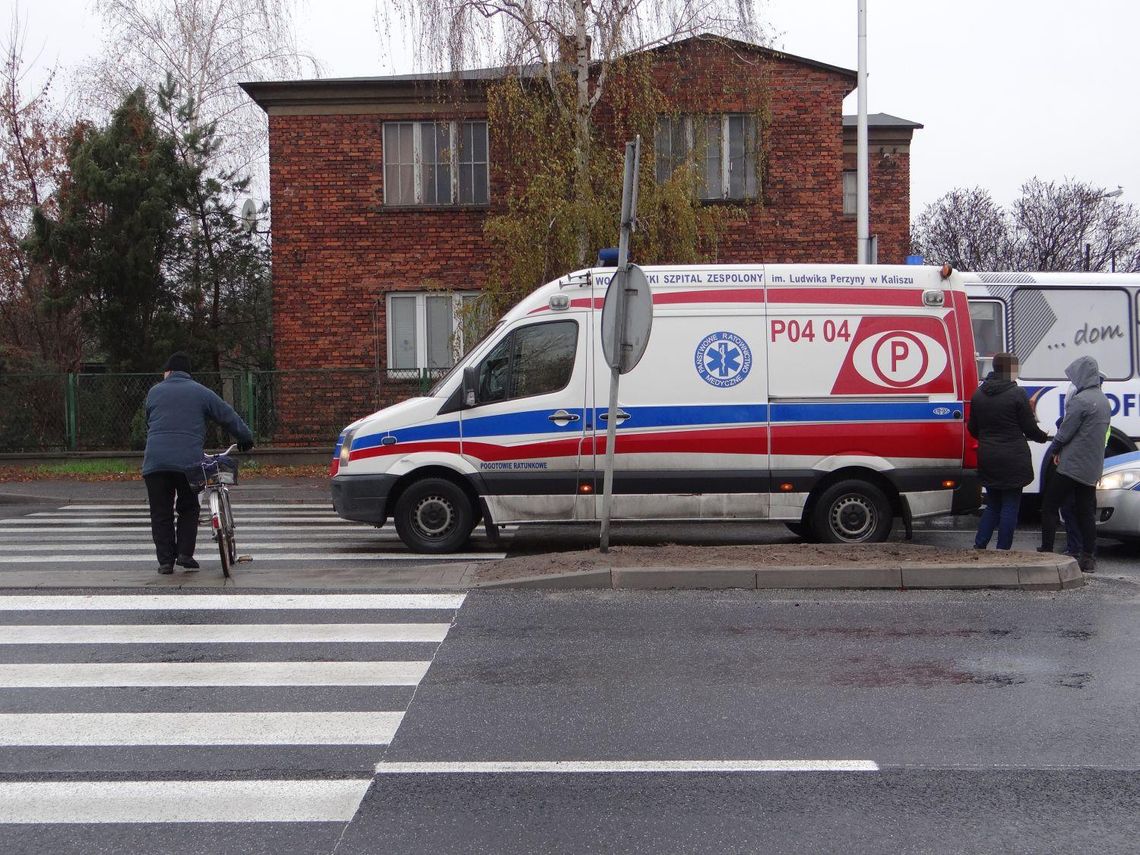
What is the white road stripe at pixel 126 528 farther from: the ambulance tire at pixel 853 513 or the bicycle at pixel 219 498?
Result: the ambulance tire at pixel 853 513

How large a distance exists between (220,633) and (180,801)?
2907mm

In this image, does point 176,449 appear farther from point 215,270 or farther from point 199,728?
point 215,270

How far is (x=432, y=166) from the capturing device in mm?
21438

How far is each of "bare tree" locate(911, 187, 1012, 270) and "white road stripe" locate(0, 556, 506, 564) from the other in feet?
141

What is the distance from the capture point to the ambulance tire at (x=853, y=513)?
10625 mm

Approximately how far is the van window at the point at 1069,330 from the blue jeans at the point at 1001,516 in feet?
13.3

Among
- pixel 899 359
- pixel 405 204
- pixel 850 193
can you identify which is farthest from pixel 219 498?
pixel 850 193

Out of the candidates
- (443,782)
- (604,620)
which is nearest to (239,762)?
(443,782)

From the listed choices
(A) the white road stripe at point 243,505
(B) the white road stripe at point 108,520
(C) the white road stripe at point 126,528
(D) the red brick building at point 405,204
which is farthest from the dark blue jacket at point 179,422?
(D) the red brick building at point 405,204

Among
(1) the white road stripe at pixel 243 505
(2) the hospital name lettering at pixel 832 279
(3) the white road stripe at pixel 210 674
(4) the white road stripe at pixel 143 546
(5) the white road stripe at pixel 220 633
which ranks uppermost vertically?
(2) the hospital name lettering at pixel 832 279

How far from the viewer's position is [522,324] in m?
10.7

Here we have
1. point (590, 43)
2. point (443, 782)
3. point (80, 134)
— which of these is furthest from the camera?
point (80, 134)

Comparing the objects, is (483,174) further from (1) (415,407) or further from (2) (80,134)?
(1) (415,407)

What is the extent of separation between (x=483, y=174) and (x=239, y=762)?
17609 millimetres
